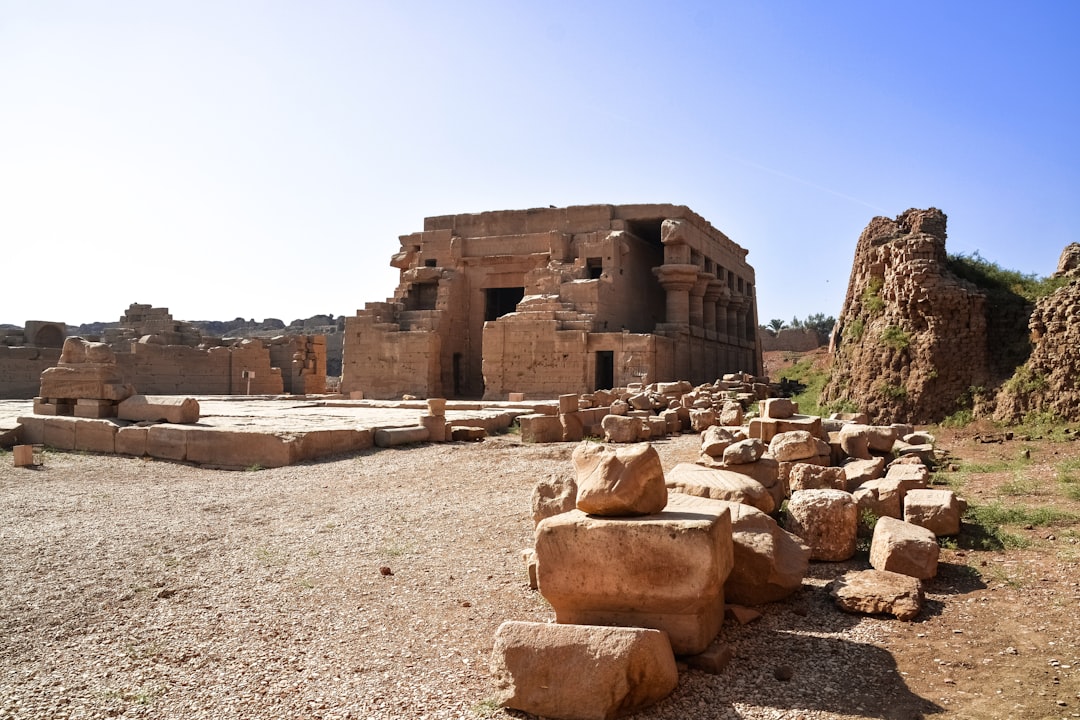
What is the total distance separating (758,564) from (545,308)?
1482 cm

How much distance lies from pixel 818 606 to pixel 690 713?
1.37 m

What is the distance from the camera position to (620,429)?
1054cm

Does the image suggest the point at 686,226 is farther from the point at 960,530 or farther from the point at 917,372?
the point at 960,530

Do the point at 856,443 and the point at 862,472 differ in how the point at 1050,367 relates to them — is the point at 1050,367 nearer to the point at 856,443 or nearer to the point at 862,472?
the point at 856,443

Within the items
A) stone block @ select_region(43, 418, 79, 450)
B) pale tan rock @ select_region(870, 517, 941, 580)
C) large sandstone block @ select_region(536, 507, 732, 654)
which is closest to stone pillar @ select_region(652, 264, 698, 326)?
stone block @ select_region(43, 418, 79, 450)

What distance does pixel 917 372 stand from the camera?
1104 cm

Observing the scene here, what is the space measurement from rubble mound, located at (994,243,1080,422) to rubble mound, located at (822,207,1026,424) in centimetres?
43

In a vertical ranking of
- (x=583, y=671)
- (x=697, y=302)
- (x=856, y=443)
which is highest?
(x=697, y=302)

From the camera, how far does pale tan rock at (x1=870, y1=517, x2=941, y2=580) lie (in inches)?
166

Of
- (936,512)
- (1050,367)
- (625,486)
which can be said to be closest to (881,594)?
(936,512)

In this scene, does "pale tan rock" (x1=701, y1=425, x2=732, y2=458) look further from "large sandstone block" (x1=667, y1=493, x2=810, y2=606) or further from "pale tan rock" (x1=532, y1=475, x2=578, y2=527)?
"large sandstone block" (x1=667, y1=493, x2=810, y2=606)

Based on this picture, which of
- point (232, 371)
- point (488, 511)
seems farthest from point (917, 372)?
point (232, 371)

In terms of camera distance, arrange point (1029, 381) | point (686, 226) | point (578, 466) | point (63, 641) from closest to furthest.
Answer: point (63, 641)
point (578, 466)
point (1029, 381)
point (686, 226)

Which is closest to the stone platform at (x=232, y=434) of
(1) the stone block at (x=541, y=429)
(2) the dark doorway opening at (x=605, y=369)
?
(1) the stone block at (x=541, y=429)
